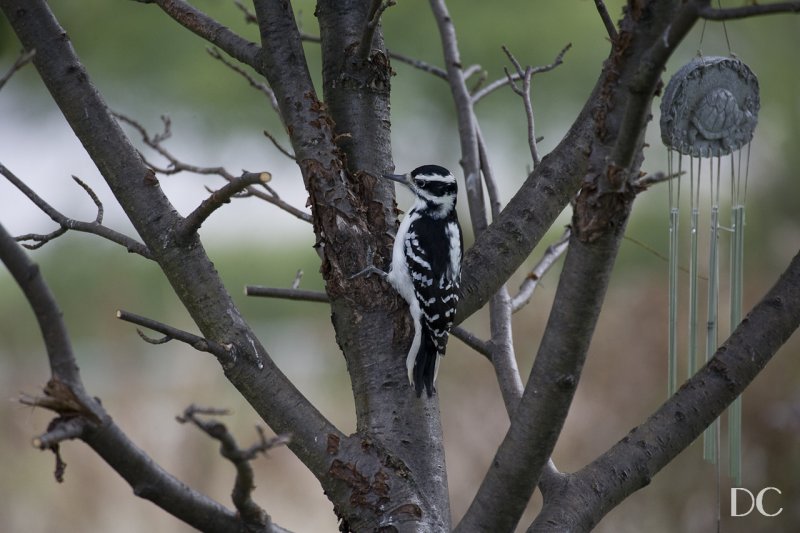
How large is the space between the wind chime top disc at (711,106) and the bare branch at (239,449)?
→ 94cm

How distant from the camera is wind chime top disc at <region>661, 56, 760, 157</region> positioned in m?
1.53

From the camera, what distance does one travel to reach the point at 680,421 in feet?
4.39

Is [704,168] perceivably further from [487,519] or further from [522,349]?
[487,519]

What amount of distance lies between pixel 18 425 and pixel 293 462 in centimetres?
152

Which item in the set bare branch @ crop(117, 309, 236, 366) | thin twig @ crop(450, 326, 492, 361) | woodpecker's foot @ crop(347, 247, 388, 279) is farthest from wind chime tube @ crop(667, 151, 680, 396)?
bare branch @ crop(117, 309, 236, 366)

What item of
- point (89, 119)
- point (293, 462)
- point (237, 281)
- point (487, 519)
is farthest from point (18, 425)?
point (487, 519)

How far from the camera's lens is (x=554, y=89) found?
6.93 m

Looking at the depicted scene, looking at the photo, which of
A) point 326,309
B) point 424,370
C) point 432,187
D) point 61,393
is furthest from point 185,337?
point 326,309

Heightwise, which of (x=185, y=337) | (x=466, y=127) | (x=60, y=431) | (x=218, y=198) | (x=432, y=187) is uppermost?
(x=432, y=187)

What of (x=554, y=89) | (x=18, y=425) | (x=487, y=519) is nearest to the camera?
(x=487, y=519)

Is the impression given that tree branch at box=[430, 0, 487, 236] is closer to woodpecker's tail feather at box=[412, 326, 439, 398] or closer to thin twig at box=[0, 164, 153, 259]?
woodpecker's tail feather at box=[412, 326, 439, 398]

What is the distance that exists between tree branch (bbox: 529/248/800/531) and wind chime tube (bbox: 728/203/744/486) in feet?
0.50

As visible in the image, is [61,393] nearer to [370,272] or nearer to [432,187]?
[370,272]

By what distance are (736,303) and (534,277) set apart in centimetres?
52
